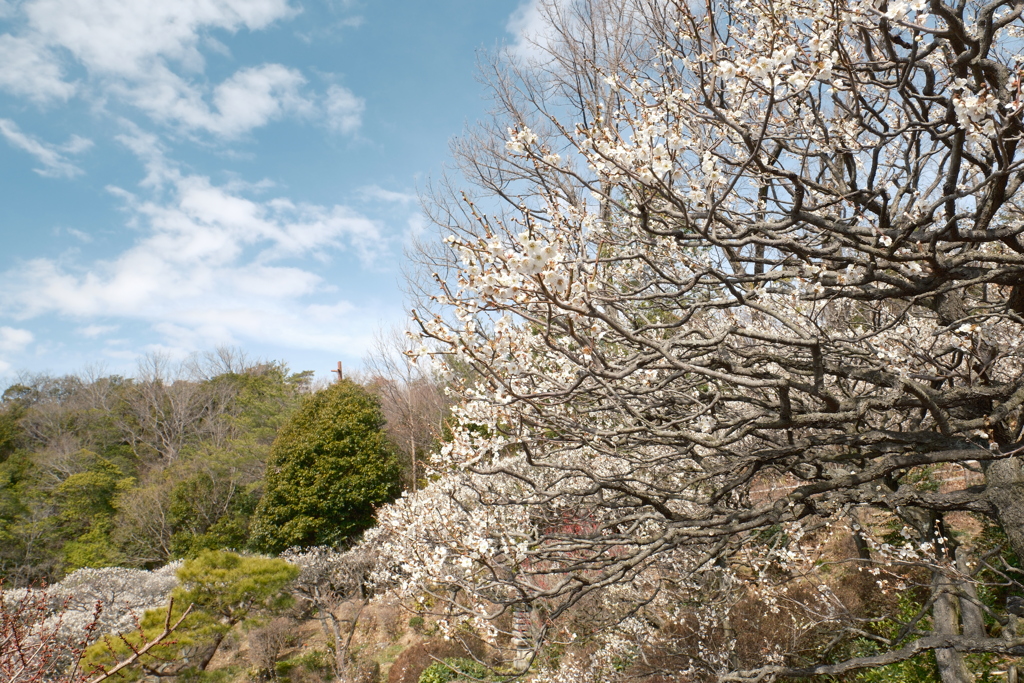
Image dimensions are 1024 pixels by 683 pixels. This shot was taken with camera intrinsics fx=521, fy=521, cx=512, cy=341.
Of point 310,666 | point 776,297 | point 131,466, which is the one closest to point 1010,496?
point 776,297

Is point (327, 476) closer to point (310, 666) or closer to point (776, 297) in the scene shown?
point (310, 666)

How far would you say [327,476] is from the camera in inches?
524

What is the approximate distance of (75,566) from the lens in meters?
15.2

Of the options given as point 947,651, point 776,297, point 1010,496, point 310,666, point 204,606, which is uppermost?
point 776,297

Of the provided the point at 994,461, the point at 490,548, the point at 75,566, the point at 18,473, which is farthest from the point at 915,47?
the point at 18,473

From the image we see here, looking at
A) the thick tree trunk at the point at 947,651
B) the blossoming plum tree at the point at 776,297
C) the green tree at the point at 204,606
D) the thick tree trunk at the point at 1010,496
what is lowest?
the thick tree trunk at the point at 947,651

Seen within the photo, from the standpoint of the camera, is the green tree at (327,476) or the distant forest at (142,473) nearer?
the green tree at (327,476)

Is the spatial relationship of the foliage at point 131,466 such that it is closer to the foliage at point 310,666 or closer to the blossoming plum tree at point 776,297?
the foliage at point 310,666

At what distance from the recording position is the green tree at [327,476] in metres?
13.0

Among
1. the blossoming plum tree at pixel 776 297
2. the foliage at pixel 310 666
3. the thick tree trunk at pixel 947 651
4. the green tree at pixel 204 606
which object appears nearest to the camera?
Answer: the blossoming plum tree at pixel 776 297

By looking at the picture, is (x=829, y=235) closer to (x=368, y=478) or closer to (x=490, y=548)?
(x=490, y=548)

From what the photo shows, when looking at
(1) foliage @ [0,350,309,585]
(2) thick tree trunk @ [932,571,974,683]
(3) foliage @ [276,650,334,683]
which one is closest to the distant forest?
(1) foliage @ [0,350,309,585]

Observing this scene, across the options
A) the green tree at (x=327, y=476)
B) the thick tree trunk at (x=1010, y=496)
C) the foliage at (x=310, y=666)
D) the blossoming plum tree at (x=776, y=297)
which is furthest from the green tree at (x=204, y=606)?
the thick tree trunk at (x=1010, y=496)

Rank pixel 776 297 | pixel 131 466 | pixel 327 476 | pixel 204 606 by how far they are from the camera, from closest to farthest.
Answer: pixel 776 297 < pixel 204 606 < pixel 327 476 < pixel 131 466
